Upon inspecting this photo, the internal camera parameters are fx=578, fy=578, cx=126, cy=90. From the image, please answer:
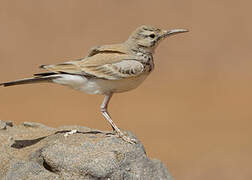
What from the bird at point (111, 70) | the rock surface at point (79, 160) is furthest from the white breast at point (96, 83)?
the rock surface at point (79, 160)

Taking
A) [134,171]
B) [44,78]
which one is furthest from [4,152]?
[134,171]

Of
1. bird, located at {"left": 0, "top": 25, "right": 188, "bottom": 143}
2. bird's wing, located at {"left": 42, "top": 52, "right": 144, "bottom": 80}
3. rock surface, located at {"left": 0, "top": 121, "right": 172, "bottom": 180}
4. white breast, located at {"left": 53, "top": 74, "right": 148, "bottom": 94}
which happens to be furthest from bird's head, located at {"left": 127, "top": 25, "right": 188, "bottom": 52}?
rock surface, located at {"left": 0, "top": 121, "right": 172, "bottom": 180}

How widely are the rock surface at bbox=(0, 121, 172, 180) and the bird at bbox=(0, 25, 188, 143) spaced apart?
0.29 metres

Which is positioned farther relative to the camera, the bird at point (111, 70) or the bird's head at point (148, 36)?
the bird's head at point (148, 36)

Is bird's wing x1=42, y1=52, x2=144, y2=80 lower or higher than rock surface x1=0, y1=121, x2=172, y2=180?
higher

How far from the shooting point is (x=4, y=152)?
25.3 feet

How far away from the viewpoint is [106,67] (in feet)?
24.8

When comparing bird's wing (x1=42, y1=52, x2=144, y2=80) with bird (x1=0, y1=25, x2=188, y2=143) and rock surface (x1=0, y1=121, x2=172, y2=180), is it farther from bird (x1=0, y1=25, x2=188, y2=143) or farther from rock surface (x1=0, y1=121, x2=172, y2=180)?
rock surface (x1=0, y1=121, x2=172, y2=180)

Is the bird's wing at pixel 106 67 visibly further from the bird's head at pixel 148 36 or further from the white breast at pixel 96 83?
the bird's head at pixel 148 36

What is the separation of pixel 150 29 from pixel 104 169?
6.62 feet

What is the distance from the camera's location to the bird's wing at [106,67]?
7457 millimetres

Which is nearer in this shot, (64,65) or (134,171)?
(134,171)

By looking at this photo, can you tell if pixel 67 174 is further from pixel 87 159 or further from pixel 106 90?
pixel 106 90

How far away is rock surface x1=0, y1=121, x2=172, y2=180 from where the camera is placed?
7023 mm
